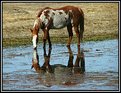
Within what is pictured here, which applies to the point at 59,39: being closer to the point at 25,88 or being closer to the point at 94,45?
the point at 94,45

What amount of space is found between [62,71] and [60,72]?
0.18 metres

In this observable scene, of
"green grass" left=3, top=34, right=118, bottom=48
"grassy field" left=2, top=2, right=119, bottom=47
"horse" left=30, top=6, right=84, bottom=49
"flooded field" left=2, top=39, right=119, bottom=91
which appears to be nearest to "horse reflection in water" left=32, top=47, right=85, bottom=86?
"flooded field" left=2, top=39, right=119, bottom=91

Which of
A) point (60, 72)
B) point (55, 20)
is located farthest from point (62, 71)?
point (55, 20)

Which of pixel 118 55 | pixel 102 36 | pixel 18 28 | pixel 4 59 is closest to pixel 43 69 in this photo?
pixel 4 59

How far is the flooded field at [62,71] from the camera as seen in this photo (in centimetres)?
976

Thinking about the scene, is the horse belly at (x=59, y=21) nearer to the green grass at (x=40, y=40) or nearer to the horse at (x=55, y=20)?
the horse at (x=55, y=20)

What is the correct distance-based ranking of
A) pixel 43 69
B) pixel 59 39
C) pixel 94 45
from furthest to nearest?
1. pixel 59 39
2. pixel 94 45
3. pixel 43 69

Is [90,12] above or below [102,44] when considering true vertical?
above

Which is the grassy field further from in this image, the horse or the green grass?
the horse

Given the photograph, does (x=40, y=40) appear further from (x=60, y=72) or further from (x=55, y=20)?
(x=60, y=72)

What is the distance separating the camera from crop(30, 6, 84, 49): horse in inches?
603

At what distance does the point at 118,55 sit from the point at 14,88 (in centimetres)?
583

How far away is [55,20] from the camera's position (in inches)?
623

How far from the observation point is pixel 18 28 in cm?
2209
